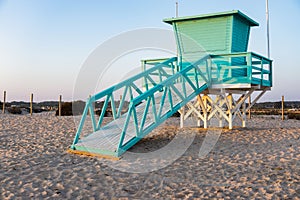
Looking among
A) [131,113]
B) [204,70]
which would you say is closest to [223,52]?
[204,70]

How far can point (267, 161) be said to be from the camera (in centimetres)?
691

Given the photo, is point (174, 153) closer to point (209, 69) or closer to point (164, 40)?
point (209, 69)

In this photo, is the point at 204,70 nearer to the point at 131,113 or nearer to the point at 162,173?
the point at 131,113

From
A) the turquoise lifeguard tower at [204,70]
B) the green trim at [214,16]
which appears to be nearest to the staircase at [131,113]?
the turquoise lifeguard tower at [204,70]

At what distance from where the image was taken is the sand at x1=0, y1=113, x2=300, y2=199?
15.8 feet

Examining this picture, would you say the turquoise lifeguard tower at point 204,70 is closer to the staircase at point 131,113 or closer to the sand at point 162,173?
the staircase at point 131,113

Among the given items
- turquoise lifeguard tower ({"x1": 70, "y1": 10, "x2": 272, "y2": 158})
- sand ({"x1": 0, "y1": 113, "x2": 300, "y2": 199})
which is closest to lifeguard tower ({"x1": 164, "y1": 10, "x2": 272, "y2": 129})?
turquoise lifeguard tower ({"x1": 70, "y1": 10, "x2": 272, "y2": 158})

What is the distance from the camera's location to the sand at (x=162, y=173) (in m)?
4.80

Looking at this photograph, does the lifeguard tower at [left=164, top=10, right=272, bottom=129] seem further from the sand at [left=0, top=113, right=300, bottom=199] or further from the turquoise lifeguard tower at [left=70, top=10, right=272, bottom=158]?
the sand at [left=0, top=113, right=300, bottom=199]

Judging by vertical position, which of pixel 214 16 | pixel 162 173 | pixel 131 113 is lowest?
pixel 162 173

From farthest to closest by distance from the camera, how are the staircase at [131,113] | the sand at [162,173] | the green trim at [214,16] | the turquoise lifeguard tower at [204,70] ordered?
the green trim at [214,16]
the turquoise lifeguard tower at [204,70]
the staircase at [131,113]
the sand at [162,173]

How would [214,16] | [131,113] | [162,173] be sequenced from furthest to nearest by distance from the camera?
[214,16] → [131,113] → [162,173]

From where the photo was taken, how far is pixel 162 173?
19.6 feet

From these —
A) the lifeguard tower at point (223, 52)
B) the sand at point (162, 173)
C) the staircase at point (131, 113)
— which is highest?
the lifeguard tower at point (223, 52)
